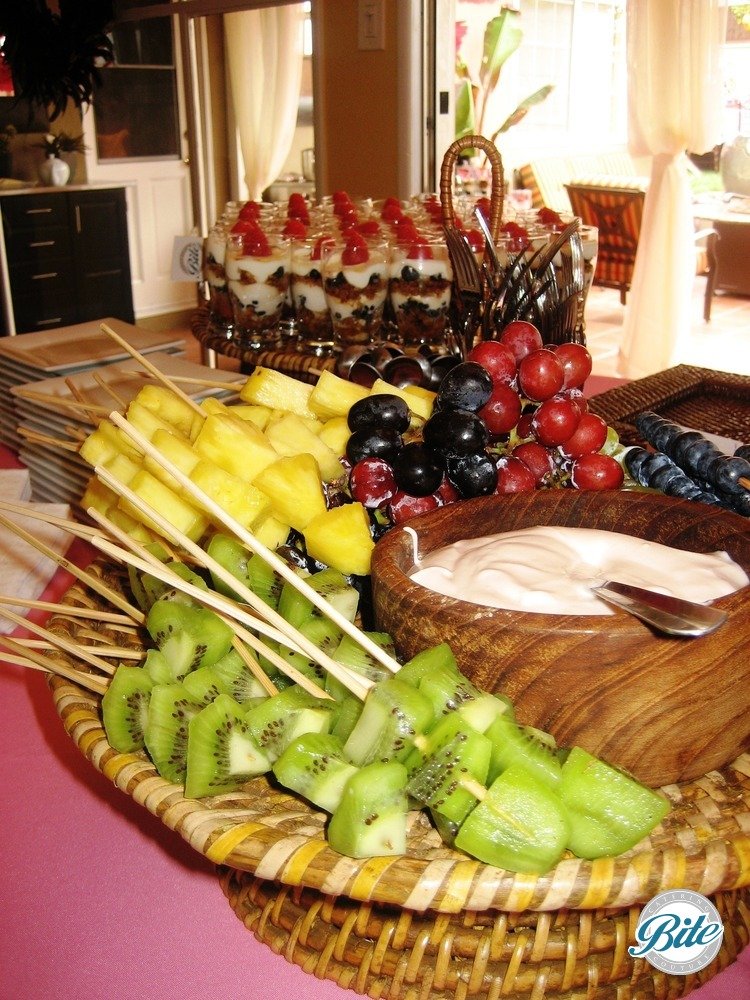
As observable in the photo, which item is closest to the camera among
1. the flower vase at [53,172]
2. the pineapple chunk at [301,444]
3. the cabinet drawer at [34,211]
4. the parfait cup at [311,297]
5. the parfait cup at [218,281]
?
the pineapple chunk at [301,444]

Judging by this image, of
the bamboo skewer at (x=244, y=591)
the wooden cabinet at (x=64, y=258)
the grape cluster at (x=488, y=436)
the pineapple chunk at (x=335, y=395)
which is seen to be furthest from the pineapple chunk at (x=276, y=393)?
the wooden cabinet at (x=64, y=258)

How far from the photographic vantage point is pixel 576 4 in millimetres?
9453

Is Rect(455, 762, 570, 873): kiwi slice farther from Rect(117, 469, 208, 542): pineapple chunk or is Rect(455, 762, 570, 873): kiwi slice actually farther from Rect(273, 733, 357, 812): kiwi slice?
Rect(117, 469, 208, 542): pineapple chunk

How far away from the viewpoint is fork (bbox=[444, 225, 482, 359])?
1430mm

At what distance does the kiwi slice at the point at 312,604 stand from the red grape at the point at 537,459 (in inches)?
11.6

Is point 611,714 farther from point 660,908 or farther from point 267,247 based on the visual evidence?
point 267,247

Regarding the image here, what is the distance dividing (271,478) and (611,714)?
388mm

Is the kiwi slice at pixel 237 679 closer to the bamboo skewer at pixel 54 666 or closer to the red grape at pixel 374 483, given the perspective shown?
the bamboo skewer at pixel 54 666

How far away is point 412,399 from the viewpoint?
1072 mm

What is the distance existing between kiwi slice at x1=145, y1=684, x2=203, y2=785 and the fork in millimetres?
909

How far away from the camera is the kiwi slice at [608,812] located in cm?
56

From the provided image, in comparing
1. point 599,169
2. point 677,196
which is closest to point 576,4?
point 599,169

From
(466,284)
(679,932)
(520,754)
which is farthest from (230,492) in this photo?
(466,284)

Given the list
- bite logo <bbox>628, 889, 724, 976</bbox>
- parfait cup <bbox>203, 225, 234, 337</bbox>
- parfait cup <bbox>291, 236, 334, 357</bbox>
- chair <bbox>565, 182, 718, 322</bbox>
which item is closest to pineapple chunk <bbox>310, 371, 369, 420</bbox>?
bite logo <bbox>628, 889, 724, 976</bbox>
